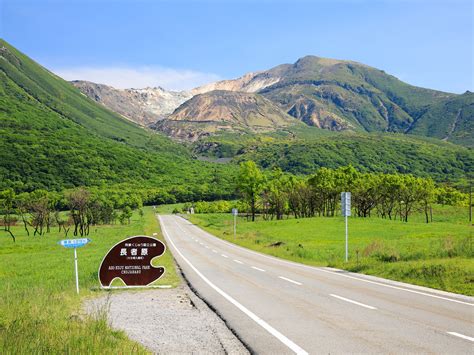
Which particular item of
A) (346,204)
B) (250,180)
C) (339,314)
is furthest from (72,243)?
(250,180)

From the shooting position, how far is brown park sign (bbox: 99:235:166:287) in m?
16.6

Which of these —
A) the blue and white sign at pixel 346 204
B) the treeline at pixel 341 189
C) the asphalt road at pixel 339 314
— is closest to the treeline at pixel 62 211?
the treeline at pixel 341 189

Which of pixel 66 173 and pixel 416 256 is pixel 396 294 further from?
pixel 66 173

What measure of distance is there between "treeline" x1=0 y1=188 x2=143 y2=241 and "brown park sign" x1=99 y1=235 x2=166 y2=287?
48639mm

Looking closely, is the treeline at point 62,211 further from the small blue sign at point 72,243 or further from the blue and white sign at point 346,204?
the small blue sign at point 72,243

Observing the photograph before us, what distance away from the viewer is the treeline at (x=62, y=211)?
7394 centimetres

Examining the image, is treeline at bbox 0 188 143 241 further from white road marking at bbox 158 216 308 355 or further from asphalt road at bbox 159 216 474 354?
white road marking at bbox 158 216 308 355

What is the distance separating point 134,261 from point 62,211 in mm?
134340

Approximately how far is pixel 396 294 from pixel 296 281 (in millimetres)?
4703

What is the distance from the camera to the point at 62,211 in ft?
463

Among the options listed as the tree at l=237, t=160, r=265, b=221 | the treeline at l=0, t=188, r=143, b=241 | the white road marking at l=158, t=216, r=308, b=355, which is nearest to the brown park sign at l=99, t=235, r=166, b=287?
the white road marking at l=158, t=216, r=308, b=355

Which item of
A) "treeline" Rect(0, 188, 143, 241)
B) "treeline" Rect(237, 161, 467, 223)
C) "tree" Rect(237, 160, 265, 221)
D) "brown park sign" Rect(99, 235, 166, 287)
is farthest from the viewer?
"treeline" Rect(237, 161, 467, 223)

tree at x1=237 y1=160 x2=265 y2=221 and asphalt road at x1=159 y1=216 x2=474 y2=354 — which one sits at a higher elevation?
tree at x1=237 y1=160 x2=265 y2=221

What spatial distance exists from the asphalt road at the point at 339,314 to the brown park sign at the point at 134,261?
186cm
